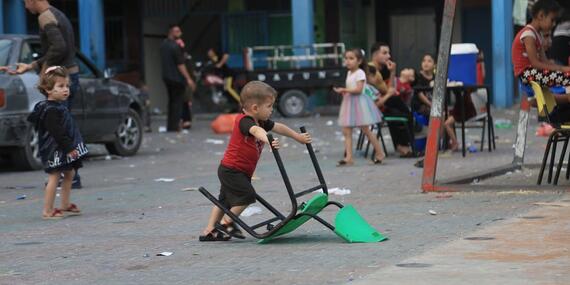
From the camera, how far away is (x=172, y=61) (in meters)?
23.7

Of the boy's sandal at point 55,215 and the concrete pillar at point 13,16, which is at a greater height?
the concrete pillar at point 13,16

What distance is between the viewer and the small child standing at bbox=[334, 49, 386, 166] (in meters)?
15.0

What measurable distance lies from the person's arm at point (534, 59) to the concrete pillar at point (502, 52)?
16.0 m

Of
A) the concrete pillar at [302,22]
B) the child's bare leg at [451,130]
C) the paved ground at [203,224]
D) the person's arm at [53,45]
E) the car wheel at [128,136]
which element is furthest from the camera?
the concrete pillar at [302,22]

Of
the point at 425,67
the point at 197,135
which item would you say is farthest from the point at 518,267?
the point at 197,135

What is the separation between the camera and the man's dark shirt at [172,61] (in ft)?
77.4

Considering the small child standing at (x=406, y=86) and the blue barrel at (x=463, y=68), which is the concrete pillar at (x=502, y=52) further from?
the blue barrel at (x=463, y=68)

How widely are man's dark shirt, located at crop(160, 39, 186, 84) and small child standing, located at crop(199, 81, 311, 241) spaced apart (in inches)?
595

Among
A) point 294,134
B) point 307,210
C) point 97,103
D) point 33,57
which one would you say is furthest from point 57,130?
point 97,103

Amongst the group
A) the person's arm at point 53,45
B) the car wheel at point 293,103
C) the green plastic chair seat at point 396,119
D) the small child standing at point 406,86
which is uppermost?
the person's arm at point 53,45

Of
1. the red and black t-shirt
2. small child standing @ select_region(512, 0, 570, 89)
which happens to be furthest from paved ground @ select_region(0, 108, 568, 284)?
small child standing @ select_region(512, 0, 570, 89)

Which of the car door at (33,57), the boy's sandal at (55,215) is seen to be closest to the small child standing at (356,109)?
the car door at (33,57)

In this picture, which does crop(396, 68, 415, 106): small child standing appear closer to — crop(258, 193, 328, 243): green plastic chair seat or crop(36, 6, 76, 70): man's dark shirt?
crop(36, 6, 76, 70): man's dark shirt

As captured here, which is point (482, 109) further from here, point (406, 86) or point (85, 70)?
point (85, 70)
